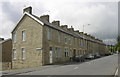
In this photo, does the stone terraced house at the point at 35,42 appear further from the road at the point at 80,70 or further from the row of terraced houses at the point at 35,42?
the road at the point at 80,70

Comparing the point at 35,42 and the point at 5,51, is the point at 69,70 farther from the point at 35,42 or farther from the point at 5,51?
the point at 5,51

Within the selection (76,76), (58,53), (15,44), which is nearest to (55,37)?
(58,53)

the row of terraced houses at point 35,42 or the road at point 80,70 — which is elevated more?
the row of terraced houses at point 35,42

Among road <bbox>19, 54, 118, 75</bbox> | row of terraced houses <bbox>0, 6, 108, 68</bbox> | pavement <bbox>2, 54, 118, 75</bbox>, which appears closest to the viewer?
road <bbox>19, 54, 118, 75</bbox>

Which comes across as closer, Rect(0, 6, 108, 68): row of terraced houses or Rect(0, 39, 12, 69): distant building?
Rect(0, 6, 108, 68): row of terraced houses

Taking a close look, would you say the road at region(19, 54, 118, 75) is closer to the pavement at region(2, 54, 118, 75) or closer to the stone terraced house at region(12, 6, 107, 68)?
the pavement at region(2, 54, 118, 75)

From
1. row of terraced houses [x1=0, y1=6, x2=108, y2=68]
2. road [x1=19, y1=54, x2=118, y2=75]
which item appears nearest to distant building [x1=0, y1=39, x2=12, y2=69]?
row of terraced houses [x1=0, y1=6, x2=108, y2=68]

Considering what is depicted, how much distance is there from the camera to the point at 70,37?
4281 centimetres

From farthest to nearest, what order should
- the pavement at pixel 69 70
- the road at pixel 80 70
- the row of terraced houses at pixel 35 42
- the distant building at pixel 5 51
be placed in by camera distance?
the distant building at pixel 5 51, the row of terraced houses at pixel 35 42, the pavement at pixel 69 70, the road at pixel 80 70

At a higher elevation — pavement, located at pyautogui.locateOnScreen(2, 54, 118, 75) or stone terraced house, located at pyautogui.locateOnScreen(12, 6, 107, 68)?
stone terraced house, located at pyautogui.locateOnScreen(12, 6, 107, 68)

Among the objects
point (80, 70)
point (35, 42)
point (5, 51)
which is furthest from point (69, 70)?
point (5, 51)

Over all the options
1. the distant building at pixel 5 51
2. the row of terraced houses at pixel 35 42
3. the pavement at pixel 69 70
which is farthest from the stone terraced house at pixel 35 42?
the distant building at pixel 5 51

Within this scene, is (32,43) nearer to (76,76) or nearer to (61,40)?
(61,40)

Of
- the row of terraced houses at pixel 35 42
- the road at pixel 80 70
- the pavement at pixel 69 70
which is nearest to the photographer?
the road at pixel 80 70
